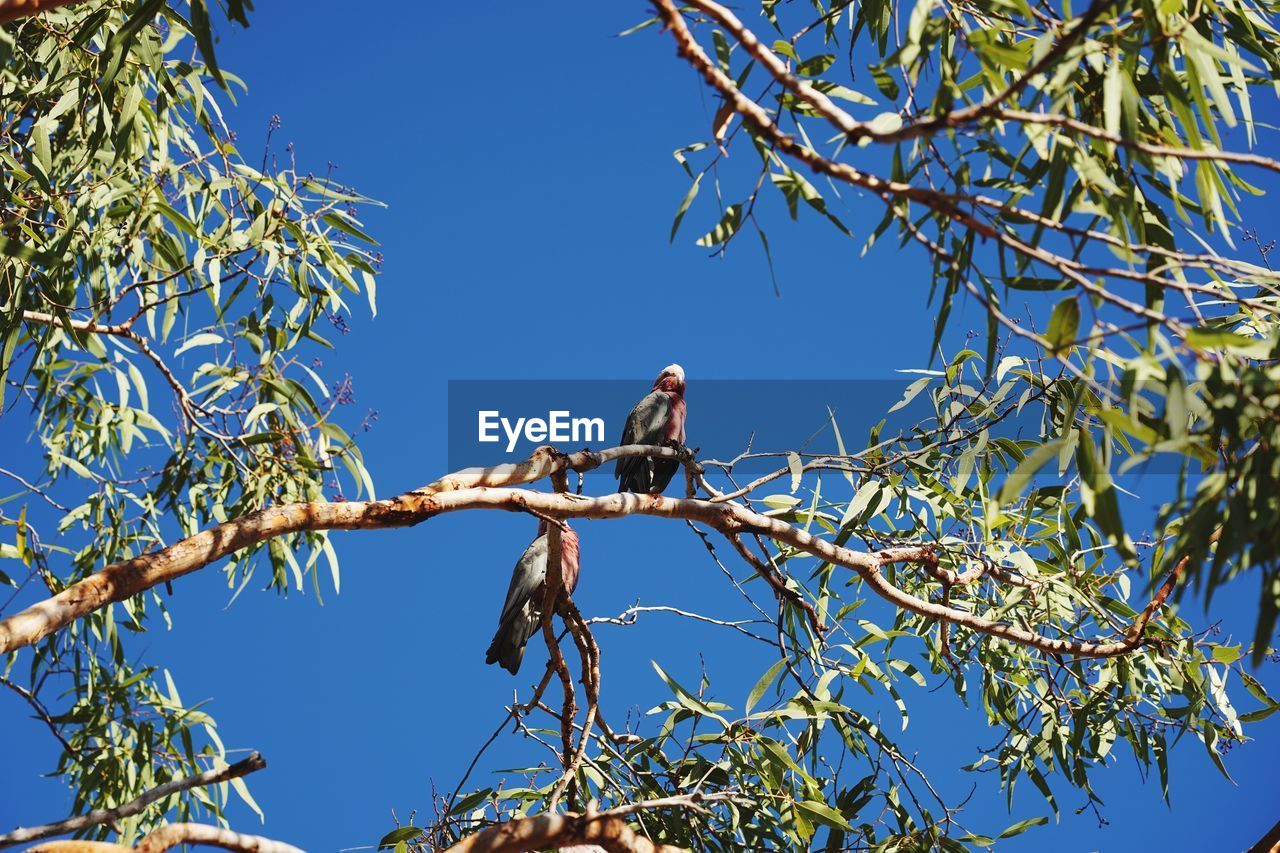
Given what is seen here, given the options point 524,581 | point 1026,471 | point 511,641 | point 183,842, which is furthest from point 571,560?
point 1026,471

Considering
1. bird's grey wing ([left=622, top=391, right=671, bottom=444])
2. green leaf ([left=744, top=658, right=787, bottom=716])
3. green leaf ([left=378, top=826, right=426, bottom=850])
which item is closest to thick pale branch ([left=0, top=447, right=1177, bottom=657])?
green leaf ([left=744, top=658, right=787, bottom=716])

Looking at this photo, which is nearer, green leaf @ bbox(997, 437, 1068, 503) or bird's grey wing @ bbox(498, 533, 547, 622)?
green leaf @ bbox(997, 437, 1068, 503)

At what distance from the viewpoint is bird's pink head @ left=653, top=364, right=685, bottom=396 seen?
3637mm

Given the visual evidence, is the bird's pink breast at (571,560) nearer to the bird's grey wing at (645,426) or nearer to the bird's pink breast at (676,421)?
the bird's grey wing at (645,426)

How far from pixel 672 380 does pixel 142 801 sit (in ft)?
7.81

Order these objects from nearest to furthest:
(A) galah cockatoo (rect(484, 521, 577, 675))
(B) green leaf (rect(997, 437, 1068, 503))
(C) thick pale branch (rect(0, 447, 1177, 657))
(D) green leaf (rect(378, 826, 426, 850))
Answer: (B) green leaf (rect(997, 437, 1068, 503)), (C) thick pale branch (rect(0, 447, 1177, 657)), (D) green leaf (rect(378, 826, 426, 850)), (A) galah cockatoo (rect(484, 521, 577, 675))

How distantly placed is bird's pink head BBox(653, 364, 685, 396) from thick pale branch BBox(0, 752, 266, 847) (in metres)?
2.31

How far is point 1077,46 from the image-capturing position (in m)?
1.14

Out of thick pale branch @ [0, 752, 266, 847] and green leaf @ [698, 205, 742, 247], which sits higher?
green leaf @ [698, 205, 742, 247]

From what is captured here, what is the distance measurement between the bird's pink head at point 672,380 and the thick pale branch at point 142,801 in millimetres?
2308

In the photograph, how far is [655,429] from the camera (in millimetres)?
3494

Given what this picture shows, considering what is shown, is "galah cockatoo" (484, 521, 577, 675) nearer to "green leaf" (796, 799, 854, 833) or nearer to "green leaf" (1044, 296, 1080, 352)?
"green leaf" (796, 799, 854, 833)

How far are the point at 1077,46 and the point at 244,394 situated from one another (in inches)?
76.0

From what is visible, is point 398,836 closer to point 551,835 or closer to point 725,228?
point 551,835
